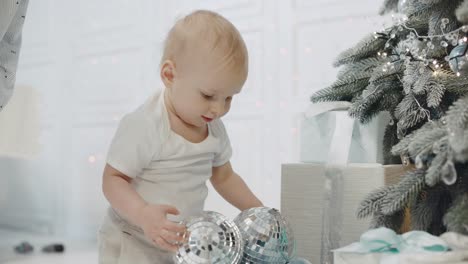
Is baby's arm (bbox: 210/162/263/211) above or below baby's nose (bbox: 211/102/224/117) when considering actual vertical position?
below

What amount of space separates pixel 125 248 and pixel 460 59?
0.75 meters

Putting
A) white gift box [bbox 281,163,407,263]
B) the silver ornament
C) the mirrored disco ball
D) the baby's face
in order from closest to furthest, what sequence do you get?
the silver ornament < the mirrored disco ball < the baby's face < white gift box [bbox 281,163,407,263]

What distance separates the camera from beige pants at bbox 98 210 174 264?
115cm

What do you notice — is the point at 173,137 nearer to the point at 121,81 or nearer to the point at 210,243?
the point at 210,243

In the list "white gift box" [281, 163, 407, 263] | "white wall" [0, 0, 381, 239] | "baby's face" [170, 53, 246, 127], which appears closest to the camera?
"baby's face" [170, 53, 246, 127]

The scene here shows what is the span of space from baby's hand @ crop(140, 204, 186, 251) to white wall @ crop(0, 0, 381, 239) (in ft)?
4.40

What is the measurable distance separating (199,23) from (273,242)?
0.46m

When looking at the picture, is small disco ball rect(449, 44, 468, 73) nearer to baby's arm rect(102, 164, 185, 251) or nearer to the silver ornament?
the silver ornament

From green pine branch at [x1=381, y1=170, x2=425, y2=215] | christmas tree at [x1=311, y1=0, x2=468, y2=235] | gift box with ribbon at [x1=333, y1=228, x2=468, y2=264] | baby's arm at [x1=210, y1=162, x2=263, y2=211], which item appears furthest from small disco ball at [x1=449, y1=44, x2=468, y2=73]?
baby's arm at [x1=210, y1=162, x2=263, y2=211]

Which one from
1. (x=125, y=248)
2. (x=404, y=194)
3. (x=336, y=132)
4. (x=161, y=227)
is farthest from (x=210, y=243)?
(x=336, y=132)

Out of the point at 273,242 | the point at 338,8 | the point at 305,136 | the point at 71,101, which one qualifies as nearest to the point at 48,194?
the point at 71,101

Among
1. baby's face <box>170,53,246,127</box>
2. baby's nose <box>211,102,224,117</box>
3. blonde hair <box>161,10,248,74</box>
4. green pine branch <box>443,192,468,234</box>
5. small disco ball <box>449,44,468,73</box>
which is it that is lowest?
green pine branch <box>443,192,468,234</box>

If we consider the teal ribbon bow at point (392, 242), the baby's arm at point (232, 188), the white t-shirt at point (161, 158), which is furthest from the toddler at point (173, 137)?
the teal ribbon bow at point (392, 242)

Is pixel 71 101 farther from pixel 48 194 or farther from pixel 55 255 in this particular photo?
pixel 55 255
